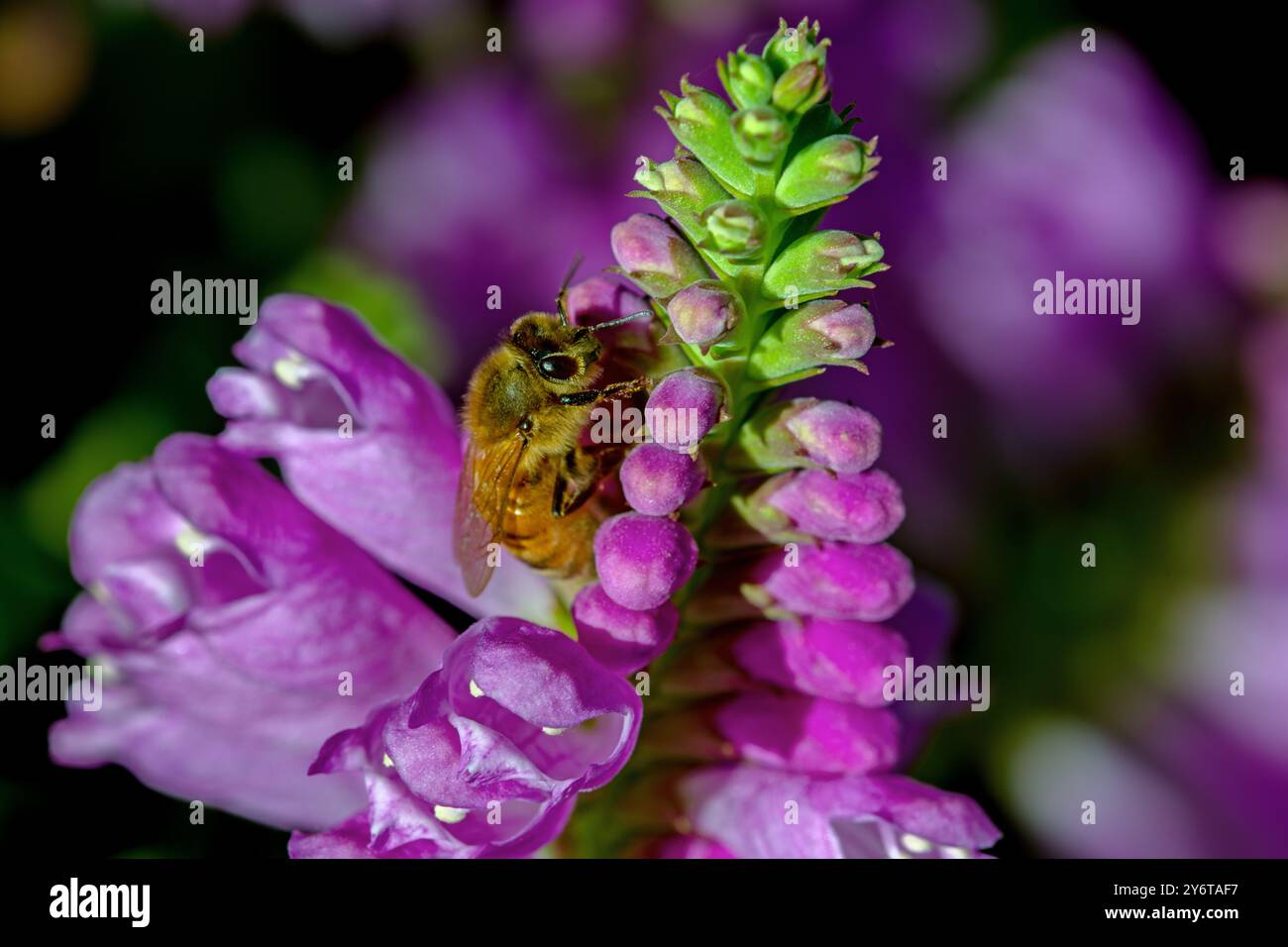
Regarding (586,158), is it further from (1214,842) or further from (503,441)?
(1214,842)

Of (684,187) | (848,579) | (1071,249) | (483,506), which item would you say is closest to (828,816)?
(848,579)

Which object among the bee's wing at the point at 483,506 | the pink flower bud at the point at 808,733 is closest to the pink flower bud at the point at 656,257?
the bee's wing at the point at 483,506

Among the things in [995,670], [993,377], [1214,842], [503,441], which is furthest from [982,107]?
[503,441]

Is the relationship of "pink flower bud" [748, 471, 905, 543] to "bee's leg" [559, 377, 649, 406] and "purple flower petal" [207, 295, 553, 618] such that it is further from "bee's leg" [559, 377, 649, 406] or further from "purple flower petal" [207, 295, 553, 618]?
"purple flower petal" [207, 295, 553, 618]

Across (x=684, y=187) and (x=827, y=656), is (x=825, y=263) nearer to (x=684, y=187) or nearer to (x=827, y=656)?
(x=684, y=187)

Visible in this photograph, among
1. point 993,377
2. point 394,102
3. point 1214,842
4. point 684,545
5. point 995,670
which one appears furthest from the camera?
point 394,102

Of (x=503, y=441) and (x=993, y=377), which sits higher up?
(x=993, y=377)

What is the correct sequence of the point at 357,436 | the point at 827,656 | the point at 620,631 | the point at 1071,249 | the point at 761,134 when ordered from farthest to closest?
1. the point at 1071,249
2. the point at 357,436
3. the point at 827,656
4. the point at 620,631
5. the point at 761,134

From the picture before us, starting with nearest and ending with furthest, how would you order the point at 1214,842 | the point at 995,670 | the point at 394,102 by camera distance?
the point at 1214,842
the point at 995,670
the point at 394,102

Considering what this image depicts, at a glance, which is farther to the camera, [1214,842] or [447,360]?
[447,360]
